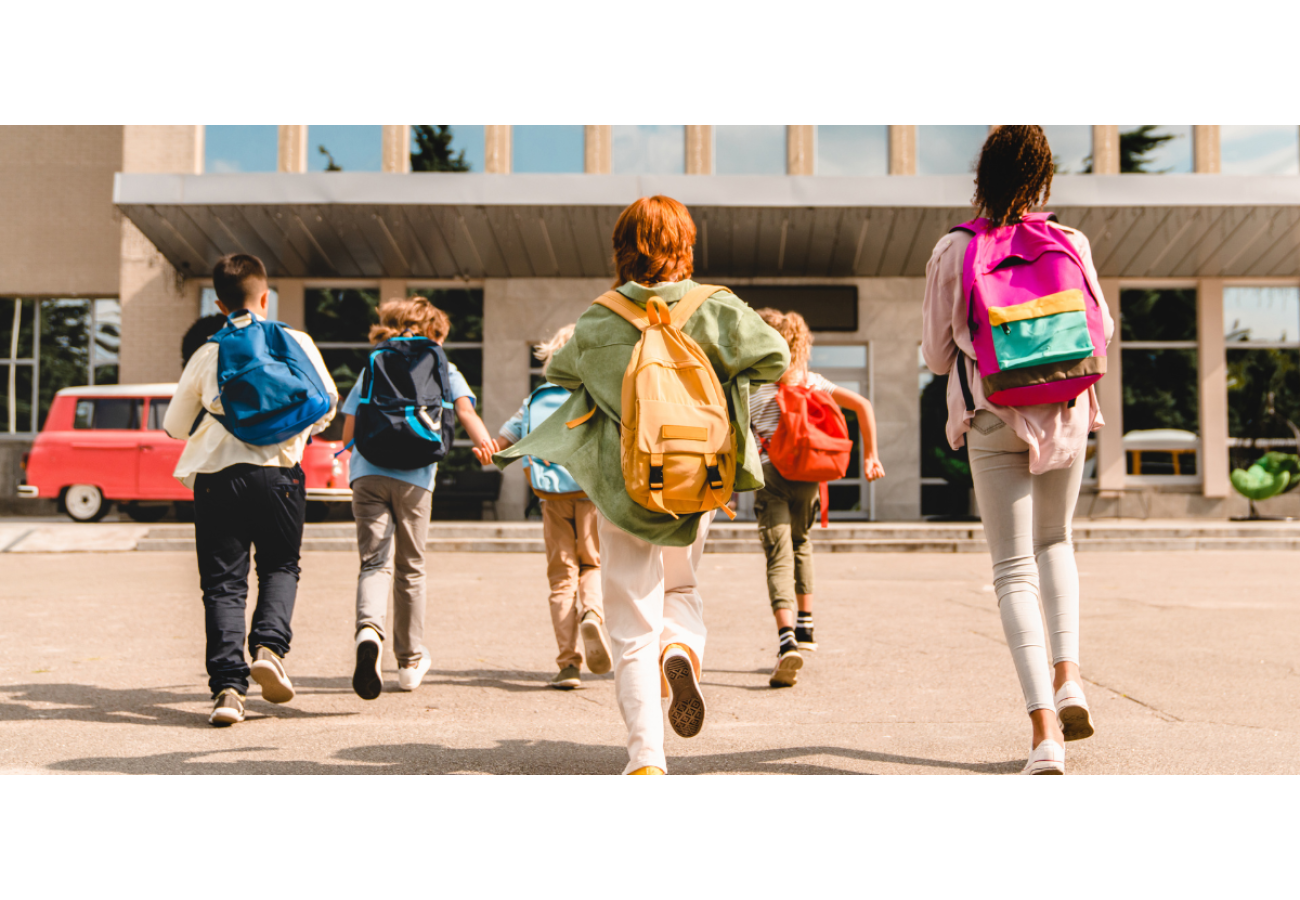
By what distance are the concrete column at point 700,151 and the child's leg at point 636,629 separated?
16.6m

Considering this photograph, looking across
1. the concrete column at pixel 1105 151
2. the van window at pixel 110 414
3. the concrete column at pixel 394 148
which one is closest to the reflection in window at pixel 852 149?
the concrete column at pixel 1105 151

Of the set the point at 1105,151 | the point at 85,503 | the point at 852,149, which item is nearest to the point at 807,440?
the point at 85,503

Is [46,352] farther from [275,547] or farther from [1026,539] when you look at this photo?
[1026,539]

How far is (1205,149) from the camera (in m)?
19.1

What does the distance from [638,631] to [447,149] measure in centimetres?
1721

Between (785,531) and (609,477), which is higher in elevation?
(609,477)

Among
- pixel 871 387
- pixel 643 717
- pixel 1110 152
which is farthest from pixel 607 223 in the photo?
pixel 643 717

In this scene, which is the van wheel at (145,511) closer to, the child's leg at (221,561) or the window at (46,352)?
the window at (46,352)

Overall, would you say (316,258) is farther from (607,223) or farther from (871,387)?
(871,387)

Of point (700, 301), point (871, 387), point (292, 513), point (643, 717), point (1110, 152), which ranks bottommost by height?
point (643, 717)

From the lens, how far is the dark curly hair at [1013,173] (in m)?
3.43

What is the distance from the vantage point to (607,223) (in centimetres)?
1725

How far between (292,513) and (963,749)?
2.78m

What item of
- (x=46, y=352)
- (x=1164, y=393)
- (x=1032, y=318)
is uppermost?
(x=46, y=352)
